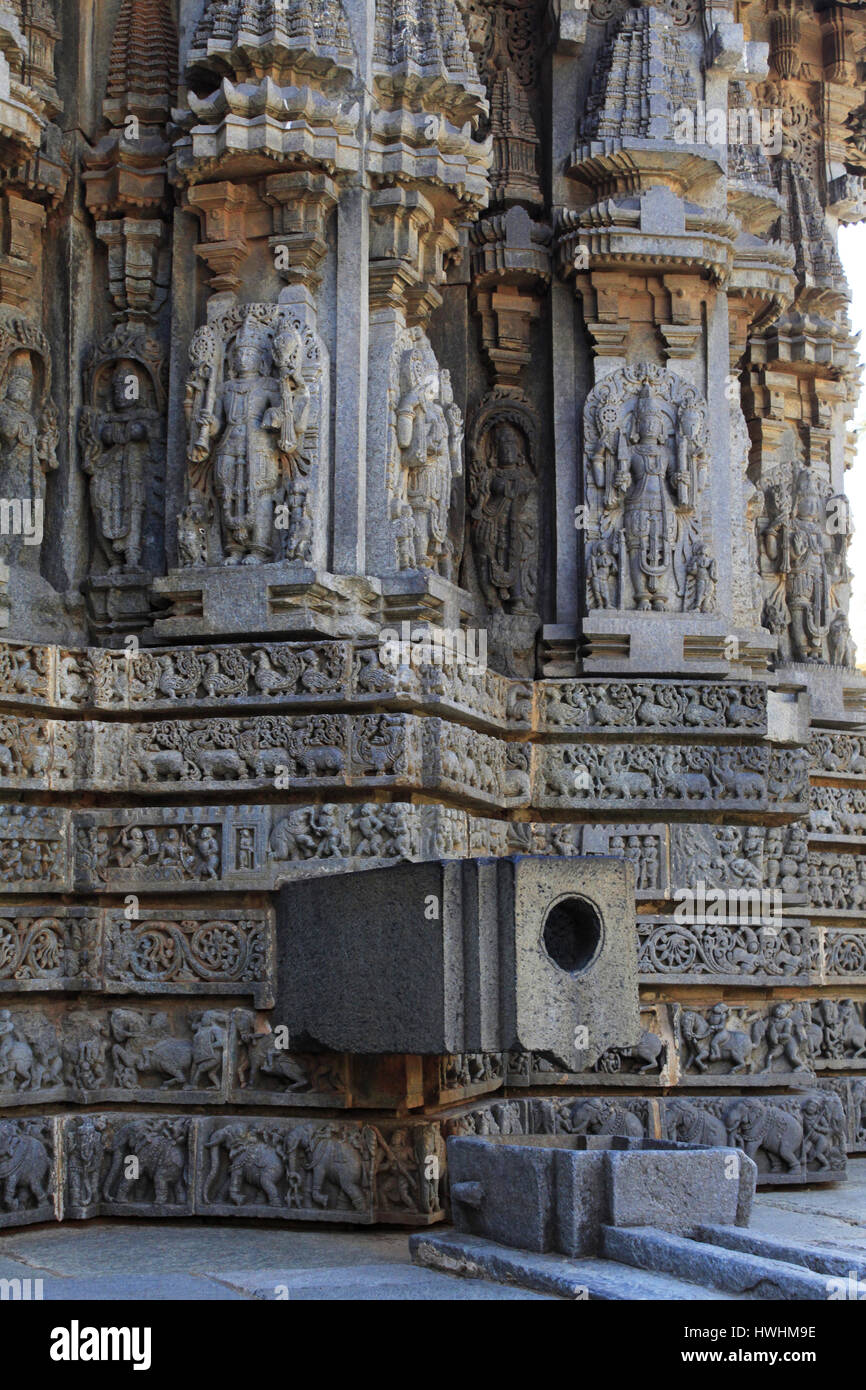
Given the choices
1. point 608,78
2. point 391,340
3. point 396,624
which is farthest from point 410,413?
point 608,78

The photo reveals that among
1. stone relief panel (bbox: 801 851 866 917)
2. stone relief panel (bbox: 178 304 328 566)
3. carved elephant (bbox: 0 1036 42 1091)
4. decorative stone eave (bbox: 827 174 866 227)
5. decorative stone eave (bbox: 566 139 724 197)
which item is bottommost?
carved elephant (bbox: 0 1036 42 1091)

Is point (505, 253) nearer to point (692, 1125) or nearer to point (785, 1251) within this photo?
point (692, 1125)

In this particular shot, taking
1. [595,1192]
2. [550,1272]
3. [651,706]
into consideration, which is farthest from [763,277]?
[550,1272]

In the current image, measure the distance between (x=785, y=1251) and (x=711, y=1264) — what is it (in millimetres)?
368

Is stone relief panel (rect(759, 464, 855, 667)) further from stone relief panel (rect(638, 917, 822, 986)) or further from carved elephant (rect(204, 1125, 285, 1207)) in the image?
carved elephant (rect(204, 1125, 285, 1207))

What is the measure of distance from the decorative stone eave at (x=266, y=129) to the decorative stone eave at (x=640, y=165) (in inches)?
101

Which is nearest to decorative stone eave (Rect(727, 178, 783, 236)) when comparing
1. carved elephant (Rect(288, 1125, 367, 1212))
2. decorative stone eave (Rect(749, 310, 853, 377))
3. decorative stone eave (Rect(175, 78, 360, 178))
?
decorative stone eave (Rect(749, 310, 853, 377))

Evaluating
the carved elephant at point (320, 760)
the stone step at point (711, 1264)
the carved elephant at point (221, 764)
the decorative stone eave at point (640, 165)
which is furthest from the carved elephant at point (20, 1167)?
the decorative stone eave at point (640, 165)

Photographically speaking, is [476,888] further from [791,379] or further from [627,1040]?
[791,379]

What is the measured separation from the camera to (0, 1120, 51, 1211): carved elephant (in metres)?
9.54

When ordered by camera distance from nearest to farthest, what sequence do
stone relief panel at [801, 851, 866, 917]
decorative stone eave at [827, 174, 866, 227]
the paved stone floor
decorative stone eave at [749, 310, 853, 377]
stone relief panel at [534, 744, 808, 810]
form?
the paved stone floor, stone relief panel at [534, 744, 808, 810], stone relief panel at [801, 851, 866, 917], decorative stone eave at [749, 310, 853, 377], decorative stone eave at [827, 174, 866, 227]

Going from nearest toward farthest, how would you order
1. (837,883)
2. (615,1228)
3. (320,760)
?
1. (615,1228)
2. (320,760)
3. (837,883)

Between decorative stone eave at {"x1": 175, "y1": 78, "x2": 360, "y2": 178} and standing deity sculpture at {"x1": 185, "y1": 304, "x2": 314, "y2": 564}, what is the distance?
2.92 ft

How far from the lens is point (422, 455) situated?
36.8ft
